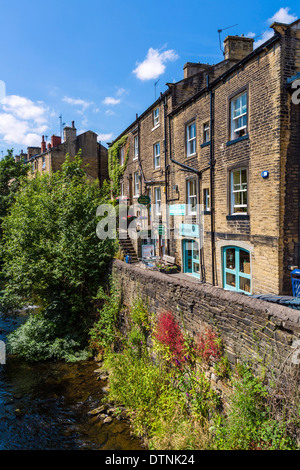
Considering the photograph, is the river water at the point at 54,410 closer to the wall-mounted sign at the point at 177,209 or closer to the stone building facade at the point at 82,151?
the wall-mounted sign at the point at 177,209

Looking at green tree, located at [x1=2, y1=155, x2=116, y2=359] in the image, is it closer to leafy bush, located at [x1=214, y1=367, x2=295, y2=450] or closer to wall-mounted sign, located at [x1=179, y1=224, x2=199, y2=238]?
wall-mounted sign, located at [x1=179, y1=224, x2=199, y2=238]

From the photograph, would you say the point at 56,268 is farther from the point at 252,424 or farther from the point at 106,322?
the point at 252,424

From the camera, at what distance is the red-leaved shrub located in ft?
23.9

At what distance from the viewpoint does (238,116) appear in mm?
10773

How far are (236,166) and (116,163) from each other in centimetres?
1586

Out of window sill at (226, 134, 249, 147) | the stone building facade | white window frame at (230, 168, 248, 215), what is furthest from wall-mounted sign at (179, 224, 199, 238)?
the stone building facade

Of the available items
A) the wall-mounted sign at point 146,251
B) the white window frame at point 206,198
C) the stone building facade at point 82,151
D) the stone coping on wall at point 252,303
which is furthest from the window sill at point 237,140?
the stone building facade at point 82,151

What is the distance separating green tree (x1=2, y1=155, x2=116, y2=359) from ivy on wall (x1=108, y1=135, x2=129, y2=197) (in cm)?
990

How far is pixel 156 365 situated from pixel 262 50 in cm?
1010

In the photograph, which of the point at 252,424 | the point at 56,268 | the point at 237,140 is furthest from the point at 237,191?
the point at 56,268

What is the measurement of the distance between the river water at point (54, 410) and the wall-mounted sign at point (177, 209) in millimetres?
8237

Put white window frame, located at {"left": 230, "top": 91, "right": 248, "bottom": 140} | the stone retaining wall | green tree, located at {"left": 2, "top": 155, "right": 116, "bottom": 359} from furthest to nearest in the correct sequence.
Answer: green tree, located at {"left": 2, "top": 155, "right": 116, "bottom": 359}, white window frame, located at {"left": 230, "top": 91, "right": 248, "bottom": 140}, the stone retaining wall
